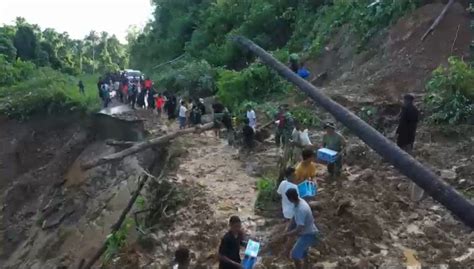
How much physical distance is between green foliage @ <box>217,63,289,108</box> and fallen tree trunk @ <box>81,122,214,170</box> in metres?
3.62

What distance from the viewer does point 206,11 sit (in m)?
33.4

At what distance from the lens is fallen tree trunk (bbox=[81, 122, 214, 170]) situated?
1178cm

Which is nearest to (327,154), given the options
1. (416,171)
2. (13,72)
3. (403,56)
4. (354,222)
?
(354,222)

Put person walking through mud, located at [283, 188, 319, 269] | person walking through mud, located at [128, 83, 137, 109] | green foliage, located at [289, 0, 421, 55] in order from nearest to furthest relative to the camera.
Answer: person walking through mud, located at [283, 188, 319, 269] → green foliage, located at [289, 0, 421, 55] → person walking through mud, located at [128, 83, 137, 109]

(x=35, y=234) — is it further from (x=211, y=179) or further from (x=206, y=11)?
(x=206, y=11)

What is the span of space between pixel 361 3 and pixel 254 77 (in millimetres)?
4643

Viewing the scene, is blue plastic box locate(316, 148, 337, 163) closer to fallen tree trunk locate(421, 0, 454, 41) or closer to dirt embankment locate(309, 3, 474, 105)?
dirt embankment locate(309, 3, 474, 105)

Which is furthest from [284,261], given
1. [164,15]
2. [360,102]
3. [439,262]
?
[164,15]

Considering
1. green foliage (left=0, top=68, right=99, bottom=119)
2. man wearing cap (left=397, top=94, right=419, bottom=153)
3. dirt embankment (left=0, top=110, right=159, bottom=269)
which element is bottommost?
dirt embankment (left=0, top=110, right=159, bottom=269)

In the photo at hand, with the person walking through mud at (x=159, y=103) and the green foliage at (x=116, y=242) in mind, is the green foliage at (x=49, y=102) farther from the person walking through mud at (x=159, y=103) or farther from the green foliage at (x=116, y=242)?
the green foliage at (x=116, y=242)

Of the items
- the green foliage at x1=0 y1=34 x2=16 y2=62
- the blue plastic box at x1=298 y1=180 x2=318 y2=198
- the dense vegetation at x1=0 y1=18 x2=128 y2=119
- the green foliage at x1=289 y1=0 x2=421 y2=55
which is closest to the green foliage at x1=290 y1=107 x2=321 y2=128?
the green foliage at x1=289 y1=0 x2=421 y2=55

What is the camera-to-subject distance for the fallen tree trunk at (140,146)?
11781 millimetres

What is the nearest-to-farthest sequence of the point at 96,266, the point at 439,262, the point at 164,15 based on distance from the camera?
1. the point at 439,262
2. the point at 96,266
3. the point at 164,15

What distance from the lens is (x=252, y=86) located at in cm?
1866
